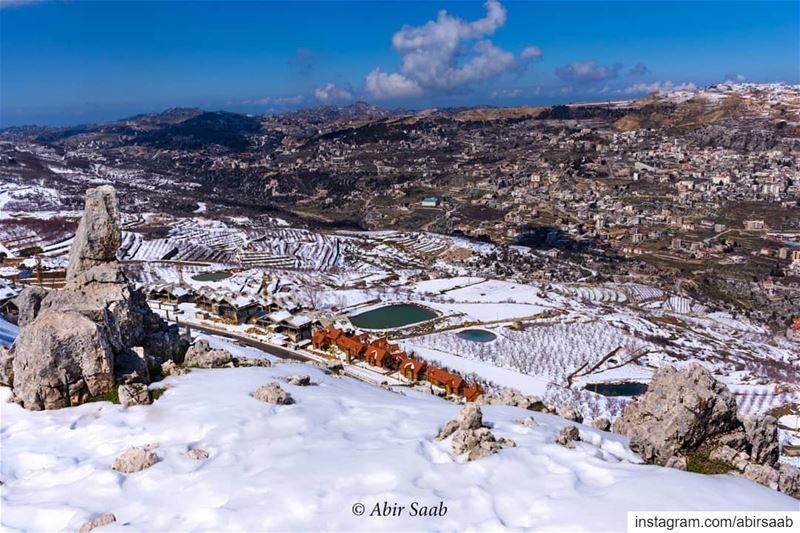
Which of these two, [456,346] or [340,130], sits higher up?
[340,130]

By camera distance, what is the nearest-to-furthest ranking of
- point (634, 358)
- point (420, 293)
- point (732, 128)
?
point (634, 358) → point (420, 293) → point (732, 128)

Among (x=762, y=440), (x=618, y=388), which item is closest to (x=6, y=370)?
(x=762, y=440)

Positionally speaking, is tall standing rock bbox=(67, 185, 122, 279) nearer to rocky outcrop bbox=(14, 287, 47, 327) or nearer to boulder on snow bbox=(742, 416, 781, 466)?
rocky outcrop bbox=(14, 287, 47, 327)

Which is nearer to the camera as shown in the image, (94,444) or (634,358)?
(94,444)

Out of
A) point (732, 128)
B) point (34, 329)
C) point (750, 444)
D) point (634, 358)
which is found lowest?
point (634, 358)

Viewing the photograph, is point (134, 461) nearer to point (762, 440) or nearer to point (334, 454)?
point (334, 454)

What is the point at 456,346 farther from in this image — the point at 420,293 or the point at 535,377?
the point at 420,293

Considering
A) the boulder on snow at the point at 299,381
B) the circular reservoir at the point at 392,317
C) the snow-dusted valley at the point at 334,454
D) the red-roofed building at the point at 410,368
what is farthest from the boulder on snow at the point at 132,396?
the circular reservoir at the point at 392,317

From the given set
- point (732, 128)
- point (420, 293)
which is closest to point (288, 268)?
point (420, 293)
